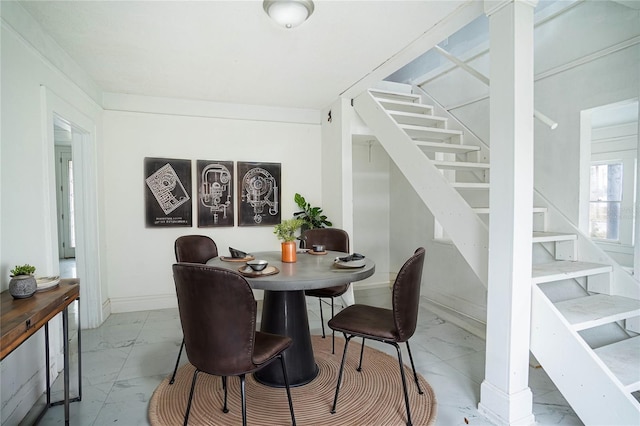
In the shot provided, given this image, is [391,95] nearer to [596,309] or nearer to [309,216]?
[309,216]

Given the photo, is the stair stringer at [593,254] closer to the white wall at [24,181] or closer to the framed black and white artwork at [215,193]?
the framed black and white artwork at [215,193]

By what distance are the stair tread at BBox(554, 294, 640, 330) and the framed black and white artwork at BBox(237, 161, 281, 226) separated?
317cm

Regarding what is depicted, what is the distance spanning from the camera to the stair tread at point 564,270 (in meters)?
2.09

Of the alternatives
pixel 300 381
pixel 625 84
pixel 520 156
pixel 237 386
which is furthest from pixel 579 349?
pixel 237 386

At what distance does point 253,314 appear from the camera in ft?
5.03

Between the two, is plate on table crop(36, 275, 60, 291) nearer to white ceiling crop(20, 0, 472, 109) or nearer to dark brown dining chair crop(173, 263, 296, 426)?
dark brown dining chair crop(173, 263, 296, 426)

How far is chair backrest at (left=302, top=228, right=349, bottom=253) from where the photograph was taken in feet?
11.0

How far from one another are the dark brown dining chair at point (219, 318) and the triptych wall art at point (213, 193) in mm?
2611

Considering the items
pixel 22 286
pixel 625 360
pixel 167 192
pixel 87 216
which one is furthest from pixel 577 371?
pixel 87 216

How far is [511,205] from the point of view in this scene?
1.85 metres

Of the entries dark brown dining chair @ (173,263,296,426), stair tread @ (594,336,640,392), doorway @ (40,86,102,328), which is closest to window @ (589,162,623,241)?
stair tread @ (594,336,640,392)

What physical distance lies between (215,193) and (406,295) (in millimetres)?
2973

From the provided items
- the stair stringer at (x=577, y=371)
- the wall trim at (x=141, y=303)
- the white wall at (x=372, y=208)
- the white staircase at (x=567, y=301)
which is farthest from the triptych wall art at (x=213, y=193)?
the stair stringer at (x=577, y=371)

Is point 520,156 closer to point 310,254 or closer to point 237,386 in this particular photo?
point 310,254
